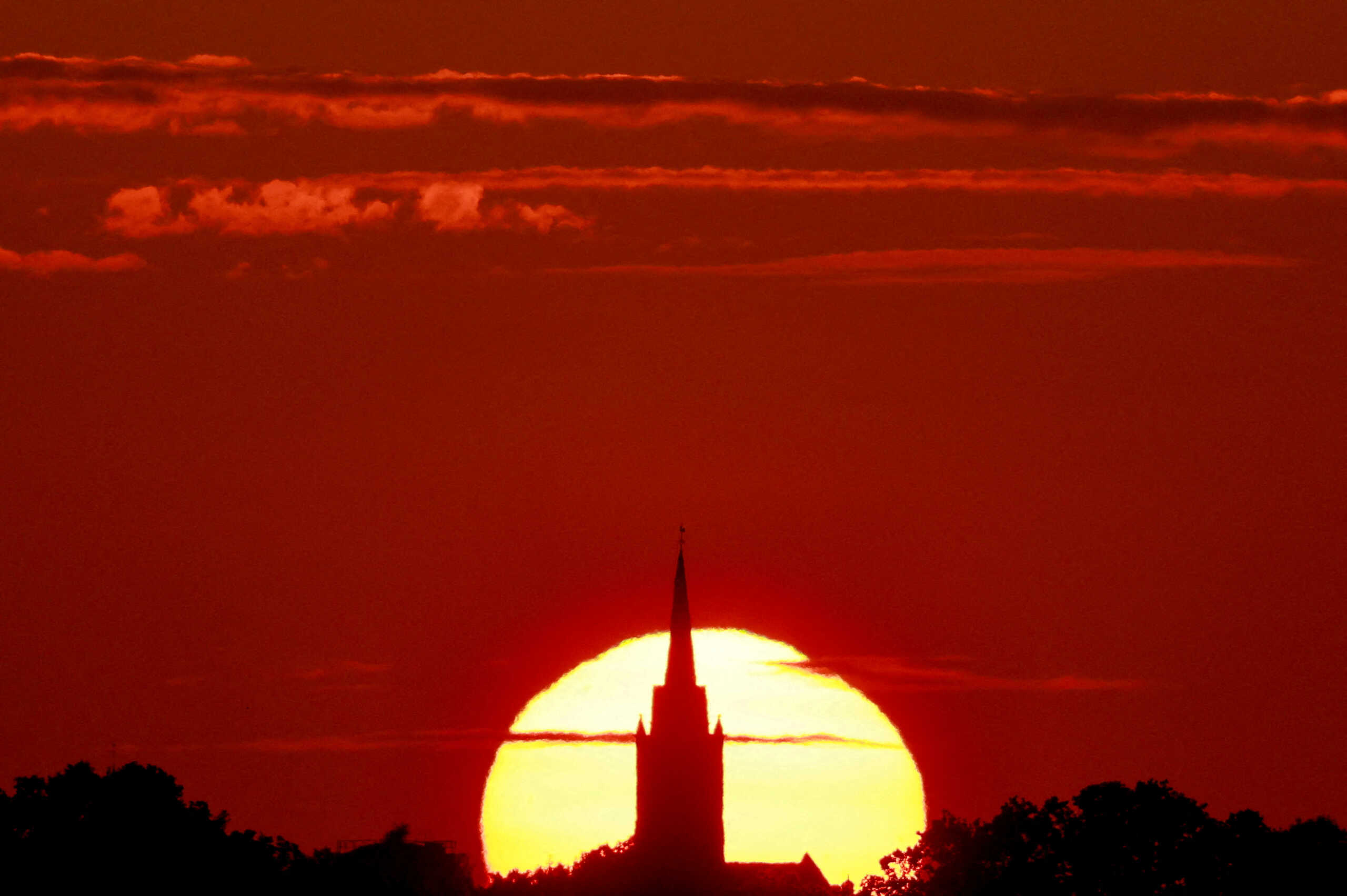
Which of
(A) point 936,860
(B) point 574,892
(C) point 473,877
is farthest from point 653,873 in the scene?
(C) point 473,877

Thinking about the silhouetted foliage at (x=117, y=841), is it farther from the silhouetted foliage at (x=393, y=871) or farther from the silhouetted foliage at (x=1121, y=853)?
the silhouetted foliage at (x=1121, y=853)

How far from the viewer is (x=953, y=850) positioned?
94688 mm

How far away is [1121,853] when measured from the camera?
94.6m

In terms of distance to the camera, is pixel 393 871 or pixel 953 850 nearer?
pixel 953 850

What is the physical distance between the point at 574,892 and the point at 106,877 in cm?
2660

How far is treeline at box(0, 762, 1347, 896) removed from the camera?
8994cm

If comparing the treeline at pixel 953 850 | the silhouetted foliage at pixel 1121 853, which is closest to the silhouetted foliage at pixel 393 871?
the treeline at pixel 953 850

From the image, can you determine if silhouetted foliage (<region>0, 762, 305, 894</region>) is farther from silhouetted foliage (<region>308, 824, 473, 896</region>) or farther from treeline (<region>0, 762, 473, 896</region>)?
silhouetted foliage (<region>308, 824, 473, 896</region>)

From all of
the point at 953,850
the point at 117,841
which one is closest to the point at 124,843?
the point at 117,841

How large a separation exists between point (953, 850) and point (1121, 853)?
5030mm

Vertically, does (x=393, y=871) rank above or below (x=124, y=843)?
above

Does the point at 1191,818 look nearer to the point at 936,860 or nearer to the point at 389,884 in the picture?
the point at 936,860

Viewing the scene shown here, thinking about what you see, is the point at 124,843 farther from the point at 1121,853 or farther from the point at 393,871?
the point at 393,871

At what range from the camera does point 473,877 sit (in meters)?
186
